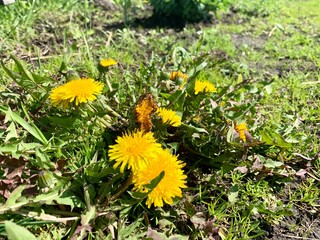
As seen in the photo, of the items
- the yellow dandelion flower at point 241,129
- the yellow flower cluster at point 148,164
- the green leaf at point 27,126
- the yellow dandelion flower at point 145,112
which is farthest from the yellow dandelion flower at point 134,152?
the yellow dandelion flower at point 241,129

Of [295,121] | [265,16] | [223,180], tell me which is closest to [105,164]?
[223,180]

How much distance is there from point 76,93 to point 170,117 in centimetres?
39

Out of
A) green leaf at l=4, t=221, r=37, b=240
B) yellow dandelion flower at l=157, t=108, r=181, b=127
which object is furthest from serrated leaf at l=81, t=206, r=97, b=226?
yellow dandelion flower at l=157, t=108, r=181, b=127

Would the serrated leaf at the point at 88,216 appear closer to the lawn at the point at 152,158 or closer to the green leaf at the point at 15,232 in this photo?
the lawn at the point at 152,158

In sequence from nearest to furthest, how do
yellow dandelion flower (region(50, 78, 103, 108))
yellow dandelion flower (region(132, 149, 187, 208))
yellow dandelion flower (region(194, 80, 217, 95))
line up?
yellow dandelion flower (region(132, 149, 187, 208))
yellow dandelion flower (region(50, 78, 103, 108))
yellow dandelion flower (region(194, 80, 217, 95))

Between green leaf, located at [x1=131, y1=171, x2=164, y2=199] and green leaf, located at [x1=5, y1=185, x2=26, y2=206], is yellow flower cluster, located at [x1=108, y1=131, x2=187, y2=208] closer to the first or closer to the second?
green leaf, located at [x1=131, y1=171, x2=164, y2=199]

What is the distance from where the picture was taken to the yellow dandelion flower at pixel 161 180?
141 centimetres

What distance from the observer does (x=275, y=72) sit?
290 cm

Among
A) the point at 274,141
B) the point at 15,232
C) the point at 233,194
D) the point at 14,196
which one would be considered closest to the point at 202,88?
the point at 274,141

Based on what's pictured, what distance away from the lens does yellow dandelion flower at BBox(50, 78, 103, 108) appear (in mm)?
1549

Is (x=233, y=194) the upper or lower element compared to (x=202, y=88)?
lower

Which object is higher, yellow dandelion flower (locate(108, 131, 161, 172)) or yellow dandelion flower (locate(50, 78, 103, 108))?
yellow dandelion flower (locate(50, 78, 103, 108))

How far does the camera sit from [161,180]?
1.41 metres

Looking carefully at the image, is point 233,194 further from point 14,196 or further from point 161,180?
point 14,196
